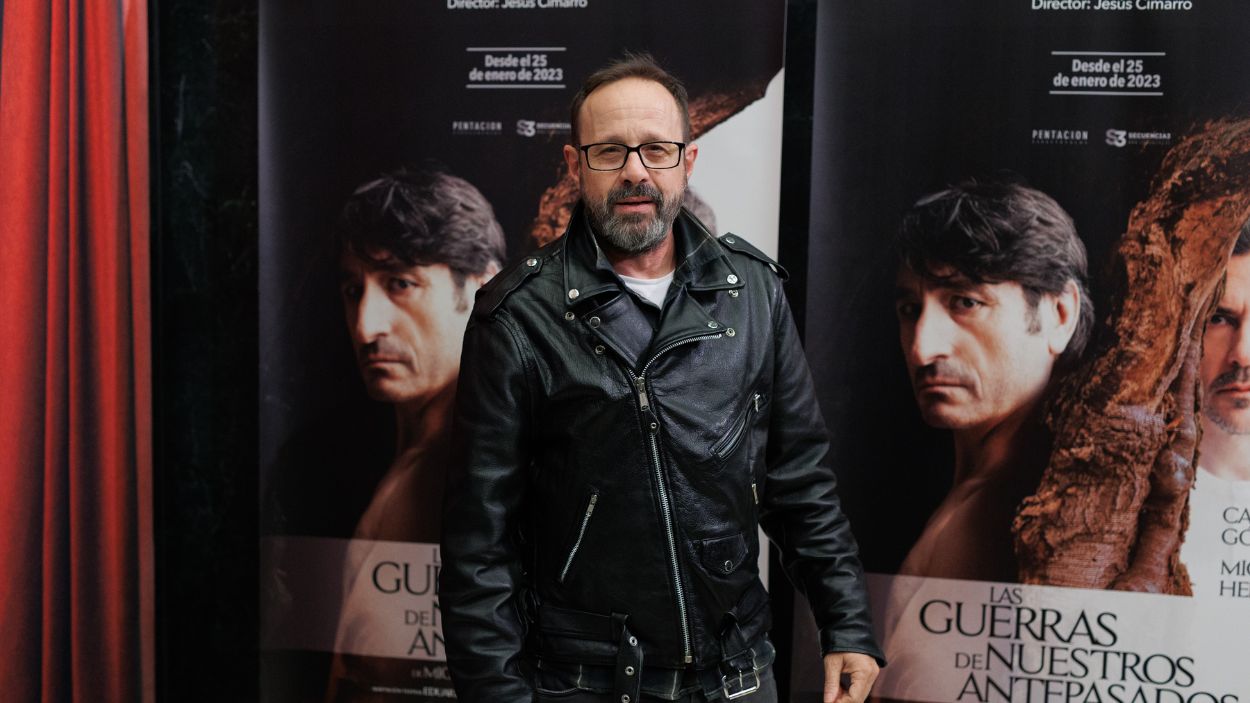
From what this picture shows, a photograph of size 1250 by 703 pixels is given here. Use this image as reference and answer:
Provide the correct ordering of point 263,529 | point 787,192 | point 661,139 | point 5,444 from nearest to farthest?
point 661,139
point 5,444
point 787,192
point 263,529

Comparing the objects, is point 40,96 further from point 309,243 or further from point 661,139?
point 661,139

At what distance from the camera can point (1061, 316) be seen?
94.0 inches

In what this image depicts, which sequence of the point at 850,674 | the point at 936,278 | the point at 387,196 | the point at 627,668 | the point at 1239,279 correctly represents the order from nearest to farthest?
the point at 627,668, the point at 850,674, the point at 1239,279, the point at 936,278, the point at 387,196

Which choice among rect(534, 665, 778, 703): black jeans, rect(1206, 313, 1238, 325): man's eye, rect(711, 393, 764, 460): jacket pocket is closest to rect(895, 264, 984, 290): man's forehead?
rect(1206, 313, 1238, 325): man's eye

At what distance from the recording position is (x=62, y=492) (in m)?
2.47

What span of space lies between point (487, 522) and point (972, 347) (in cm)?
125

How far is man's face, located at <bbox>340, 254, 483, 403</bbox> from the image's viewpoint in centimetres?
258

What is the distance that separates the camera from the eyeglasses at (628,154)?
167cm

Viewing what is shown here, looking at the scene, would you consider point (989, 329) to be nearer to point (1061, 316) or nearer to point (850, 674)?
point (1061, 316)

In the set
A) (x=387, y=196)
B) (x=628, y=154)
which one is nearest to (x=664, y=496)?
(x=628, y=154)

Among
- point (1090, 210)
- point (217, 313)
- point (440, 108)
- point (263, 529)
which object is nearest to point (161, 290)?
point (217, 313)

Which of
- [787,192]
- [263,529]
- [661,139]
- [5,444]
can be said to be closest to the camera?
[661,139]

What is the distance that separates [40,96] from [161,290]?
0.57m

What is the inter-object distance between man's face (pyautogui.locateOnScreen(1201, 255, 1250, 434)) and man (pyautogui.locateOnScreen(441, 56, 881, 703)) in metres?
1.11
